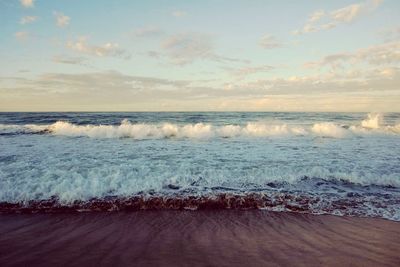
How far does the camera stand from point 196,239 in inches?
168

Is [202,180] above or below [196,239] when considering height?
above

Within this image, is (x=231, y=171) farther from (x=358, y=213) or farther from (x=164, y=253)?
(x=164, y=253)

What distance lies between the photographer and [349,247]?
4.01 metres

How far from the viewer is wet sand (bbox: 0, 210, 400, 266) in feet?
11.9

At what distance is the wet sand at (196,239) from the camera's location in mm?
3633

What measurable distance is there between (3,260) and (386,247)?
4.99m

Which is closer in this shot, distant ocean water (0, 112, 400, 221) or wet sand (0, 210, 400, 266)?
wet sand (0, 210, 400, 266)

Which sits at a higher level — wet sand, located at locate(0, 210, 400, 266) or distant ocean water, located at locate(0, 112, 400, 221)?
distant ocean water, located at locate(0, 112, 400, 221)

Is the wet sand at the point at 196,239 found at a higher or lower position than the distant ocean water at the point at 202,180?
lower

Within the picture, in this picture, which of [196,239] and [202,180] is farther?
[202,180]

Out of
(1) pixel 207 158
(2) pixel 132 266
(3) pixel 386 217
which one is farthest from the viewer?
(1) pixel 207 158

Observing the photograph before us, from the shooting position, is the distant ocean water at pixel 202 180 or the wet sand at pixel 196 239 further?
the distant ocean water at pixel 202 180

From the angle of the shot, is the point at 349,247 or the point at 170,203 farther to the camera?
the point at 170,203

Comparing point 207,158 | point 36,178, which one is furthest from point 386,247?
point 36,178
